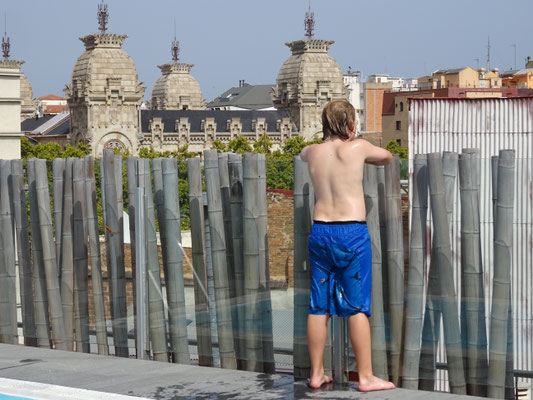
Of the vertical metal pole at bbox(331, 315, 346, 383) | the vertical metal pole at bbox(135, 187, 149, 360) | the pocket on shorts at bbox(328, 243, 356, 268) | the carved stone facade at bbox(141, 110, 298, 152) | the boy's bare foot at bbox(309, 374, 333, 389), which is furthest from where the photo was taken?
the carved stone facade at bbox(141, 110, 298, 152)

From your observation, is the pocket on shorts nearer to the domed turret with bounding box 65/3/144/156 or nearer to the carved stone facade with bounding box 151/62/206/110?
the domed turret with bounding box 65/3/144/156

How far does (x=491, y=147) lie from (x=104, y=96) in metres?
97.0

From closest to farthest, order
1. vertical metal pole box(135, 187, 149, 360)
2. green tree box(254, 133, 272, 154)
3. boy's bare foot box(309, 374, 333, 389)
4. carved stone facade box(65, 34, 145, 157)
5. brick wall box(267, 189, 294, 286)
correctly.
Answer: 1. boy's bare foot box(309, 374, 333, 389)
2. brick wall box(267, 189, 294, 286)
3. vertical metal pole box(135, 187, 149, 360)
4. green tree box(254, 133, 272, 154)
5. carved stone facade box(65, 34, 145, 157)

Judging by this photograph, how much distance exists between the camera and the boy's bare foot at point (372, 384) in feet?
17.9

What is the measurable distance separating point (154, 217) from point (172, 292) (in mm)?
485

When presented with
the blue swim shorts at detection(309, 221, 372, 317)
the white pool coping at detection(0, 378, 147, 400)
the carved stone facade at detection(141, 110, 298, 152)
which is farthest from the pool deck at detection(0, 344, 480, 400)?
the carved stone facade at detection(141, 110, 298, 152)

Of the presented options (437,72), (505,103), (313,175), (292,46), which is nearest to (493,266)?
(313,175)

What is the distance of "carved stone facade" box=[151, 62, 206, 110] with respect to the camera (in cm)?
13738

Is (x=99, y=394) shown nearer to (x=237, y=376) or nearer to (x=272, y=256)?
(x=237, y=376)

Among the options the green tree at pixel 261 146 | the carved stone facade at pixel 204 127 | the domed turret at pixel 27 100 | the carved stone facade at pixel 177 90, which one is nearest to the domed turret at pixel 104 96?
the carved stone facade at pixel 204 127

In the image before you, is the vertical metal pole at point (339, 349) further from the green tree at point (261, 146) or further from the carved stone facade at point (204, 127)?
the carved stone facade at point (204, 127)

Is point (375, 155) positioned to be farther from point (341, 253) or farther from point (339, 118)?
point (341, 253)

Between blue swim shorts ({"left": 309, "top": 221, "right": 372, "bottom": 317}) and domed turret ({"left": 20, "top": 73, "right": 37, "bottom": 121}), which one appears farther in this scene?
domed turret ({"left": 20, "top": 73, "right": 37, "bottom": 121})

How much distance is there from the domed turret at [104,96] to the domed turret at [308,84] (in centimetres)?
2017
